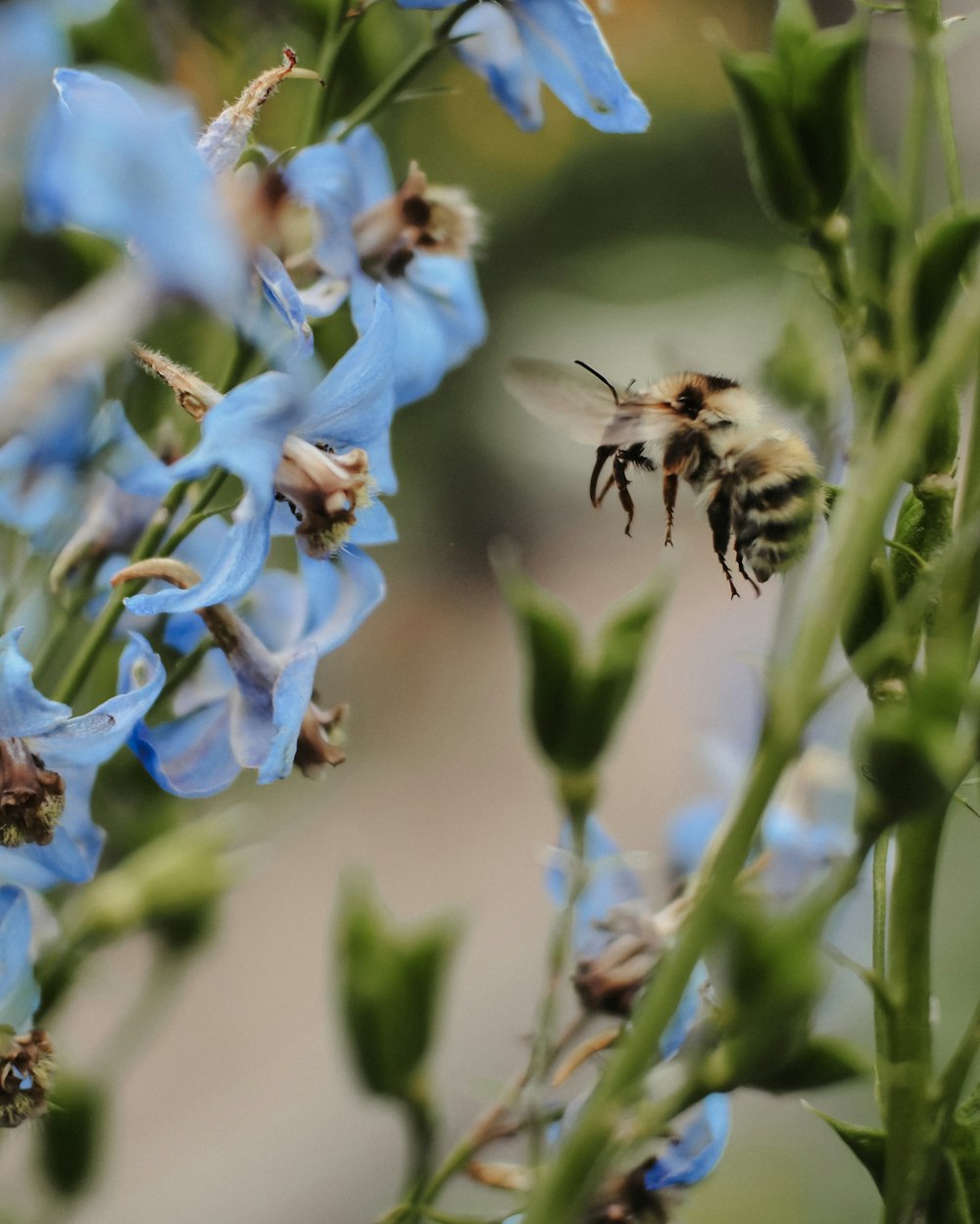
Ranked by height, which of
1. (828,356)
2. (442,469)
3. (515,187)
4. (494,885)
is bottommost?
(494,885)

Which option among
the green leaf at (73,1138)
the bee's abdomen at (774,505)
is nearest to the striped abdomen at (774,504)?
the bee's abdomen at (774,505)

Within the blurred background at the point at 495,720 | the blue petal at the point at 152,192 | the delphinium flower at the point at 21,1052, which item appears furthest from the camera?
the blurred background at the point at 495,720

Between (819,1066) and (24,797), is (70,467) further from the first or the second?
(819,1066)

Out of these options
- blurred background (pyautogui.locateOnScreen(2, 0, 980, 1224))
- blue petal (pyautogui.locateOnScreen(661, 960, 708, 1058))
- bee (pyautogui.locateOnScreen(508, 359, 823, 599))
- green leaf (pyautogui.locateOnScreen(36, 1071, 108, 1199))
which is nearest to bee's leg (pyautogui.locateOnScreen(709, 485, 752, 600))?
bee (pyautogui.locateOnScreen(508, 359, 823, 599))

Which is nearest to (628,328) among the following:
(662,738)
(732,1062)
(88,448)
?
(662,738)

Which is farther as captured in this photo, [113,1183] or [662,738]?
[662,738]

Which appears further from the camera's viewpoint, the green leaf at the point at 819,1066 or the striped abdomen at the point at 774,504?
the striped abdomen at the point at 774,504

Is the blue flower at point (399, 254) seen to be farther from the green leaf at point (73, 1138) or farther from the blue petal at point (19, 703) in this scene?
the green leaf at point (73, 1138)

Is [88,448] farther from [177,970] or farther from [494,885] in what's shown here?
[494,885]
